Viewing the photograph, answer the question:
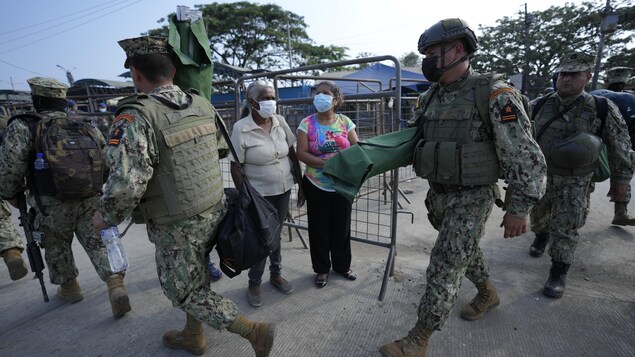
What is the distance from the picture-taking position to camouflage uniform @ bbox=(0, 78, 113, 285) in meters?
2.38

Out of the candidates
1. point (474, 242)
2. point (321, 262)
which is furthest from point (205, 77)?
point (474, 242)

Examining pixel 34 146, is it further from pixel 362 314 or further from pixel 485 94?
pixel 485 94

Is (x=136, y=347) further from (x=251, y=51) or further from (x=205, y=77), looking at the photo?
(x=251, y=51)

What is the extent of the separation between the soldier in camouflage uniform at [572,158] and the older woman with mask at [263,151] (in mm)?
2159

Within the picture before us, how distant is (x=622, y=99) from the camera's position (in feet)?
10.6

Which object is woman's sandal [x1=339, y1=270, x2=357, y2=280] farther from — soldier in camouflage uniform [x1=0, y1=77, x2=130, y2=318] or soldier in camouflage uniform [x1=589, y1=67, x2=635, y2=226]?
soldier in camouflage uniform [x1=589, y1=67, x2=635, y2=226]

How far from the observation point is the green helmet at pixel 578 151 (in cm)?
254

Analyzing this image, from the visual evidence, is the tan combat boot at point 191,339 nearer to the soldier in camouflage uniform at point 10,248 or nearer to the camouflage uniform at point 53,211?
the camouflage uniform at point 53,211

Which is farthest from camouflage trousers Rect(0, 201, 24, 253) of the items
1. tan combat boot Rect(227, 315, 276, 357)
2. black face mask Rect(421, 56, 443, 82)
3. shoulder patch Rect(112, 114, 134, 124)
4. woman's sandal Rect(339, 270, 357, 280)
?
black face mask Rect(421, 56, 443, 82)

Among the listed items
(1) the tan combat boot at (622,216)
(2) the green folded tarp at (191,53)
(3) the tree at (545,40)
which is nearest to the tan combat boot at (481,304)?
(2) the green folded tarp at (191,53)

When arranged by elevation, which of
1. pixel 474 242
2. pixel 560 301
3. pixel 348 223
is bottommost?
pixel 560 301

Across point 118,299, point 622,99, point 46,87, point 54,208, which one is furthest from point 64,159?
point 622,99

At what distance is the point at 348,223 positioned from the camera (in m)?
2.97

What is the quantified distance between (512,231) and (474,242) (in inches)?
8.2
